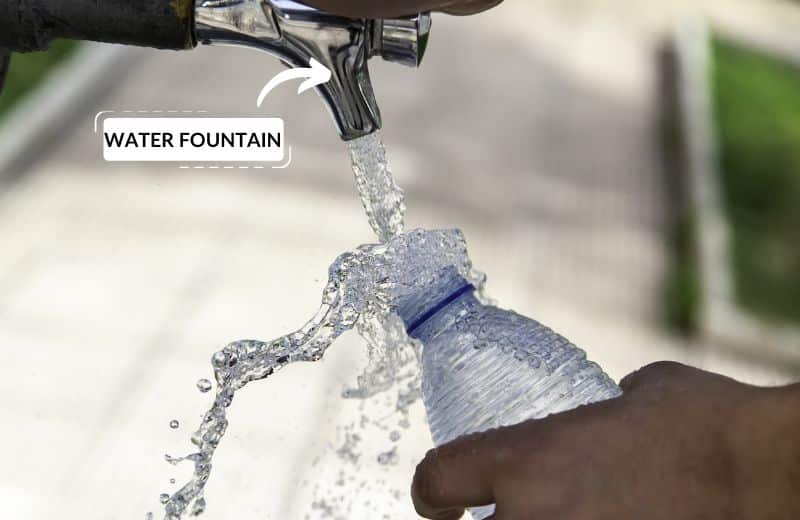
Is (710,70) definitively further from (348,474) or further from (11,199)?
(348,474)

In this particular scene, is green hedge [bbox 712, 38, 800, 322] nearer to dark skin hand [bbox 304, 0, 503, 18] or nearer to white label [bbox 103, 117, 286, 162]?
white label [bbox 103, 117, 286, 162]

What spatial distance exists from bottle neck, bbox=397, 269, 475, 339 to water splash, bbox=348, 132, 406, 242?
68mm

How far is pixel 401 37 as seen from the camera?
830mm

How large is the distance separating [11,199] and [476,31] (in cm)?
251

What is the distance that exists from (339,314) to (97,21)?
32cm

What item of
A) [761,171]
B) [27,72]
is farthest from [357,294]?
[761,171]

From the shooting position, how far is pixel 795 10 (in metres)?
6.42

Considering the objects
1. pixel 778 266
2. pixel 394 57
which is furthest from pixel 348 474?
pixel 778 266

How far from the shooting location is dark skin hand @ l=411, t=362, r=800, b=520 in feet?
2.56

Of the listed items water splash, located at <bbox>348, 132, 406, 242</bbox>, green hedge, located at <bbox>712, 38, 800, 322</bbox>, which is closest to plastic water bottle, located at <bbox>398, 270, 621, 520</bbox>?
water splash, located at <bbox>348, 132, 406, 242</bbox>

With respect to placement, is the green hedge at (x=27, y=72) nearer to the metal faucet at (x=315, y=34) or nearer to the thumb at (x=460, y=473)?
the metal faucet at (x=315, y=34)

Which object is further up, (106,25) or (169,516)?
(106,25)

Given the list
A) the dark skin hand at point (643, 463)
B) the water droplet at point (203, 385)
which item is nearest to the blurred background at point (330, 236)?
the water droplet at point (203, 385)

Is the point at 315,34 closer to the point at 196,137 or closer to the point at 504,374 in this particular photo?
the point at 504,374
